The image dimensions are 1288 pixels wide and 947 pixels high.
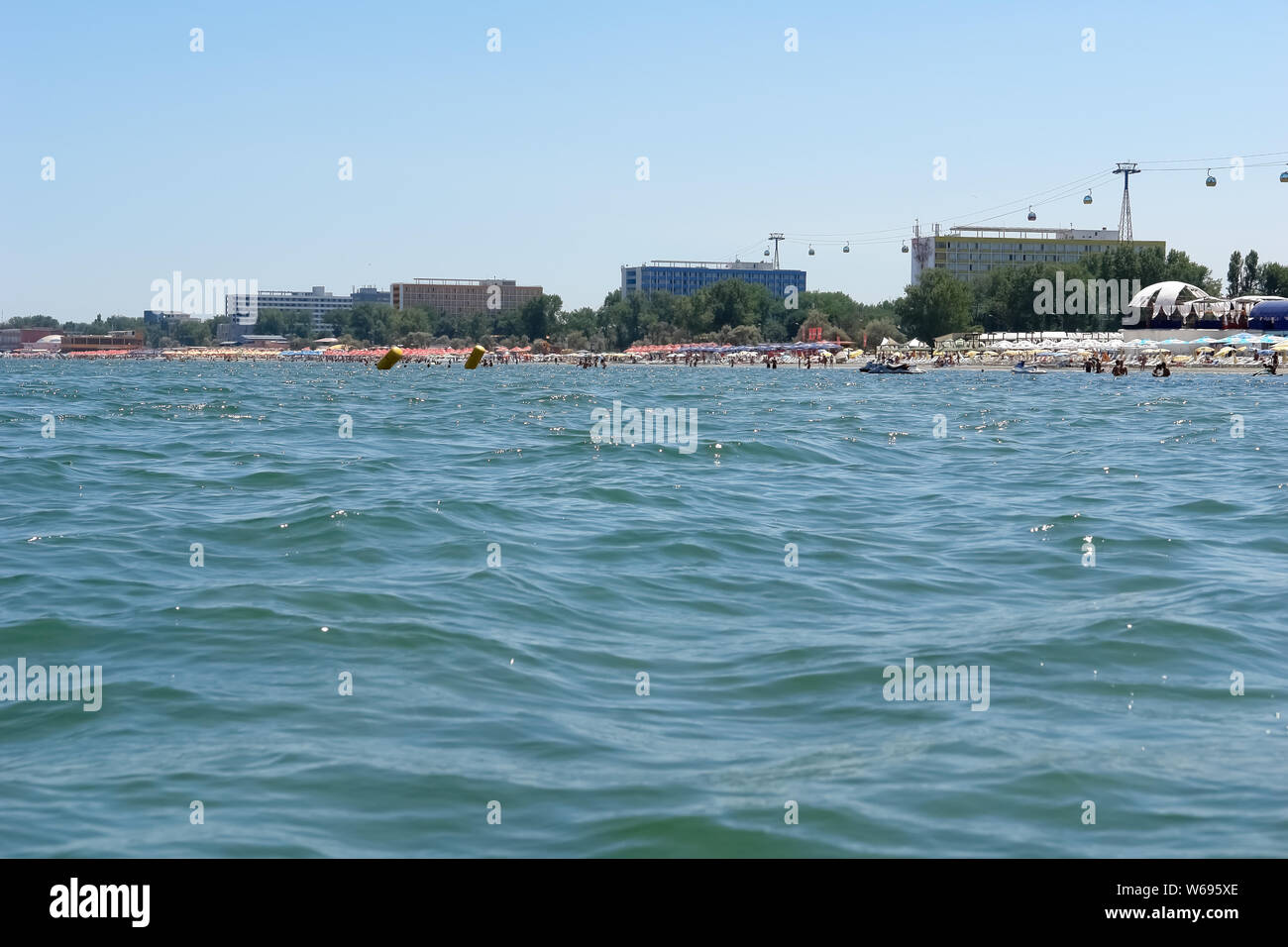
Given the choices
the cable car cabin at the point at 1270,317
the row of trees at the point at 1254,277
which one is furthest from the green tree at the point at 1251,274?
the cable car cabin at the point at 1270,317

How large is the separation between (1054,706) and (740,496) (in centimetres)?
982

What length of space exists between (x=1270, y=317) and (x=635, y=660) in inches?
3967

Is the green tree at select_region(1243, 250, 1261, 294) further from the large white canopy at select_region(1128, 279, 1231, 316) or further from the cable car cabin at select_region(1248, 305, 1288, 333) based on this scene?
the cable car cabin at select_region(1248, 305, 1288, 333)

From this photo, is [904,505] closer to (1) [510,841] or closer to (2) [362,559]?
(2) [362,559]

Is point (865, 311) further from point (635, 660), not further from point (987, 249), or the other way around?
point (635, 660)

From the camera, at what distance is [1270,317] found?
96438 millimetres

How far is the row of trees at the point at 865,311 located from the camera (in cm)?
11975

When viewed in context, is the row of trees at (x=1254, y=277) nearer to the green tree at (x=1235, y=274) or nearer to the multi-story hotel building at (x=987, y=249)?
the green tree at (x=1235, y=274)

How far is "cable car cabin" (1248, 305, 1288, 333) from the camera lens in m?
95.6

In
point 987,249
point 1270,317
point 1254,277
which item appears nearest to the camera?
point 1270,317

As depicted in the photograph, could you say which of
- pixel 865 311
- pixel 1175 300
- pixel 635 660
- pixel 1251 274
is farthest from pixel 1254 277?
pixel 635 660

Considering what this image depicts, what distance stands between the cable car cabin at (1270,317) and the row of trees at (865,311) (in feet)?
56.8

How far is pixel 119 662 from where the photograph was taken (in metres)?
8.50
